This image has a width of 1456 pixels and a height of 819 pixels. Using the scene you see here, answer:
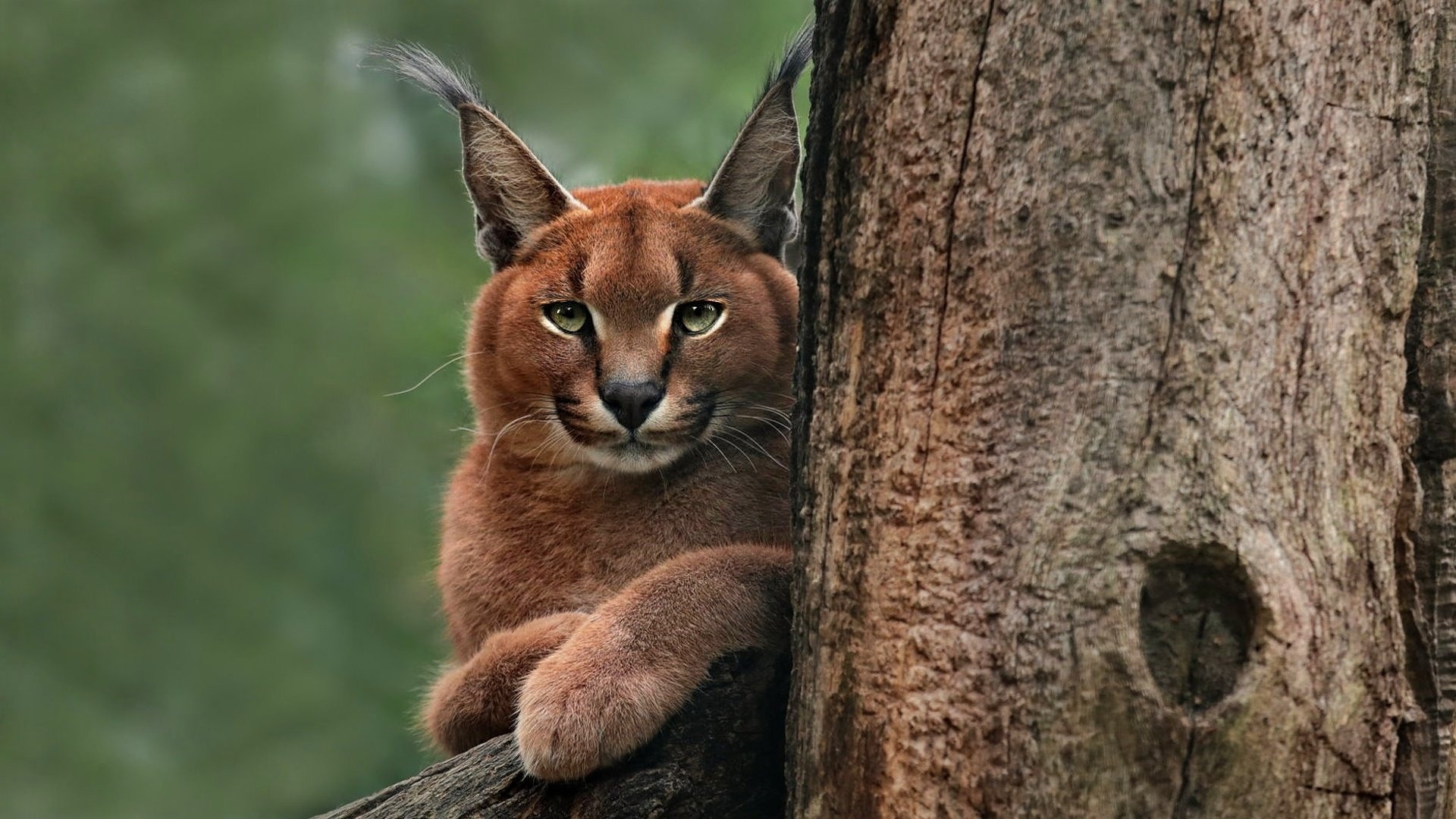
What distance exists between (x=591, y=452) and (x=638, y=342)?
14.1 inches

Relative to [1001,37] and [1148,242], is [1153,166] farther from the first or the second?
[1001,37]

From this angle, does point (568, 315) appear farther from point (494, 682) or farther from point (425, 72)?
point (494, 682)

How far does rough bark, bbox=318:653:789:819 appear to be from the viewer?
3.26 meters

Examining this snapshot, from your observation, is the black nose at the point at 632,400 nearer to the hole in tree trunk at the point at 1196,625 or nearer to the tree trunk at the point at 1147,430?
the tree trunk at the point at 1147,430

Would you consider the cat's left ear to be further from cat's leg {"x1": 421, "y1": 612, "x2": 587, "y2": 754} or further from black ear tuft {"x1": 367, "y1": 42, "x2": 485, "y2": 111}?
cat's leg {"x1": 421, "y1": 612, "x2": 587, "y2": 754}

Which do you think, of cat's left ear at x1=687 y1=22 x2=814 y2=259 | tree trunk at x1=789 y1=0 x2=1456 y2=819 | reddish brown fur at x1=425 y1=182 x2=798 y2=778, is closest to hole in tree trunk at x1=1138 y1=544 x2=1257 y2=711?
tree trunk at x1=789 y1=0 x2=1456 y2=819

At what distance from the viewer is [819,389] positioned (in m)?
2.86

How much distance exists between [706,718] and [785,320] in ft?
5.29

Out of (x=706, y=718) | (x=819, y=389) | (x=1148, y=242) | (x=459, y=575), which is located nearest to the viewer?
(x=1148, y=242)

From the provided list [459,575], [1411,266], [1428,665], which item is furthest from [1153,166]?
[459,575]

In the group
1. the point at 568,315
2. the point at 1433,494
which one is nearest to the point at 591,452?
the point at 568,315

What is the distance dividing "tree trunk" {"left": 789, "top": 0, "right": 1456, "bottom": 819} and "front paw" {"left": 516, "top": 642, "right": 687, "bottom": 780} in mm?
743

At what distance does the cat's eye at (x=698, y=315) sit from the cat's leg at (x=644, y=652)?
840mm

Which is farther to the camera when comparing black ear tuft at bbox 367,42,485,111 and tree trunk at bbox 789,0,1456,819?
black ear tuft at bbox 367,42,485,111
